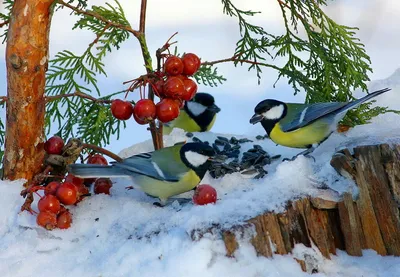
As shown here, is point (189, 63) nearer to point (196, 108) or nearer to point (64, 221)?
point (64, 221)

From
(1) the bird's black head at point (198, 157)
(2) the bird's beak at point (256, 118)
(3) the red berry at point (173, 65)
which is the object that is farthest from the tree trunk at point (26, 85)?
(2) the bird's beak at point (256, 118)

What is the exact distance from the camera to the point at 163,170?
291cm

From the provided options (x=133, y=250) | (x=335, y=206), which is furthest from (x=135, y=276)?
(x=335, y=206)

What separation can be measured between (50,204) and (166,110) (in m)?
0.71

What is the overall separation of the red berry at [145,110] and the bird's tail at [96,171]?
0.28 m

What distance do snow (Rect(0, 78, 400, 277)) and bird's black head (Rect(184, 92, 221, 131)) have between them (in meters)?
1.25

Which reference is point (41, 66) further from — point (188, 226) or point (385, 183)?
point (385, 183)

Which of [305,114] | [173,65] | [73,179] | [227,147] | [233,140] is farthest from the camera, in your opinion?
[233,140]

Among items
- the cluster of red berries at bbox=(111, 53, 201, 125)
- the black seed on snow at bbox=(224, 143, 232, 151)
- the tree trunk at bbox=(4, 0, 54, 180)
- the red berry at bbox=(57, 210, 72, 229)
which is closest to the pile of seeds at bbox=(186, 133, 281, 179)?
the black seed on snow at bbox=(224, 143, 232, 151)

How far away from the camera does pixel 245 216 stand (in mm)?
2586

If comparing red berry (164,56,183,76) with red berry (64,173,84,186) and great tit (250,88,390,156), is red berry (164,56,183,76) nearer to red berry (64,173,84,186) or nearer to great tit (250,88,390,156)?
great tit (250,88,390,156)

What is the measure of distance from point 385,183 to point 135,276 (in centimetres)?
121

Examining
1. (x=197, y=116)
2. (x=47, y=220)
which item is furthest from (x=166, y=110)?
(x=197, y=116)

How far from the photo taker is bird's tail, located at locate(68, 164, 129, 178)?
294cm
